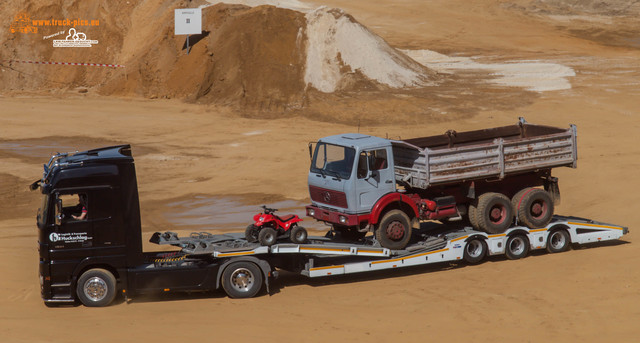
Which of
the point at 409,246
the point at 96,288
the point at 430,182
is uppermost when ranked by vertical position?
the point at 430,182

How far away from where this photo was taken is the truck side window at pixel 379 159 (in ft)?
55.5

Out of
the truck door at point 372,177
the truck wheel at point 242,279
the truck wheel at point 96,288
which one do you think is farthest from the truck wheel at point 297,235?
the truck wheel at point 96,288

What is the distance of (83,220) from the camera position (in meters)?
15.1

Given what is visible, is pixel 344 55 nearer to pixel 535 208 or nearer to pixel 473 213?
pixel 535 208

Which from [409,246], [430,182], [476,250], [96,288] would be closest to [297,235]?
[409,246]

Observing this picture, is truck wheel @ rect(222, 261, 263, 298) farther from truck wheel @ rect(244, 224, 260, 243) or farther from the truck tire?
the truck tire

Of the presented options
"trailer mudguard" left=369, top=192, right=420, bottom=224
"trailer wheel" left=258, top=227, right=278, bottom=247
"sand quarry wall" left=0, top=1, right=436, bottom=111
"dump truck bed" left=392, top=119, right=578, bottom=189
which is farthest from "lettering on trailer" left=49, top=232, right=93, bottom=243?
"sand quarry wall" left=0, top=1, right=436, bottom=111

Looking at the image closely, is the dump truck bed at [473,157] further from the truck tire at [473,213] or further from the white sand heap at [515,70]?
the white sand heap at [515,70]

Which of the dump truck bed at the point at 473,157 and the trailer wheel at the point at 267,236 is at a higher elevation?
the dump truck bed at the point at 473,157

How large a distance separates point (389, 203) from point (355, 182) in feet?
3.28

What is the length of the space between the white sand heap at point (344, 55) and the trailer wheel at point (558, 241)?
23.2 meters

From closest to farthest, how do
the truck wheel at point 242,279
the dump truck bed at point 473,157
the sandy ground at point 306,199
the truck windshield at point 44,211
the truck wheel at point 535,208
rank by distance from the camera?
the sandy ground at point 306,199 < the truck windshield at point 44,211 < the truck wheel at point 242,279 < the dump truck bed at point 473,157 < the truck wheel at point 535,208

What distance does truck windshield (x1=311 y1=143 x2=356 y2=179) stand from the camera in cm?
1681

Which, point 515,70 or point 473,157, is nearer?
point 473,157
